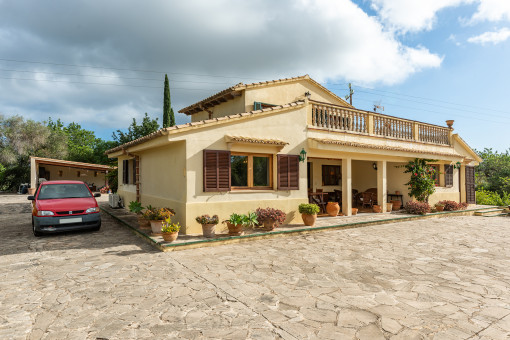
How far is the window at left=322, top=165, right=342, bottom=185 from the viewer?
15953 mm

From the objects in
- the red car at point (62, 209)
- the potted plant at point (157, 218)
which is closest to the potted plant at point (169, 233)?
the potted plant at point (157, 218)

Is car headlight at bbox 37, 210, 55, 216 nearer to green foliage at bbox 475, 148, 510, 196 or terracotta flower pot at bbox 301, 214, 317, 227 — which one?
terracotta flower pot at bbox 301, 214, 317, 227

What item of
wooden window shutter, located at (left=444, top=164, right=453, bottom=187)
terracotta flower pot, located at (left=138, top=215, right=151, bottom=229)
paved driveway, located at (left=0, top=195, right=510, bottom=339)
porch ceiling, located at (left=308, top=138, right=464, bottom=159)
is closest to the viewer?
paved driveway, located at (left=0, top=195, right=510, bottom=339)

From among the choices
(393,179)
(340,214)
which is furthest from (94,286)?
(393,179)

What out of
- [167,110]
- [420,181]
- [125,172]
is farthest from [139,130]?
[420,181]

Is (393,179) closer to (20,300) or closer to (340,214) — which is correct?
(340,214)

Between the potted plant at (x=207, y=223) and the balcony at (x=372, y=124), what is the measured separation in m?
5.83

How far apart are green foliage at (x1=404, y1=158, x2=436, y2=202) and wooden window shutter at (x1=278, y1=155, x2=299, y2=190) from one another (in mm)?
7536

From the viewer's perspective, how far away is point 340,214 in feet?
42.1

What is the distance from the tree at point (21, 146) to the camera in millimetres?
31969

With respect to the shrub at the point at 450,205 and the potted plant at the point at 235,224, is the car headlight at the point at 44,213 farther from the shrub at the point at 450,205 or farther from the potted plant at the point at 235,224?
the shrub at the point at 450,205

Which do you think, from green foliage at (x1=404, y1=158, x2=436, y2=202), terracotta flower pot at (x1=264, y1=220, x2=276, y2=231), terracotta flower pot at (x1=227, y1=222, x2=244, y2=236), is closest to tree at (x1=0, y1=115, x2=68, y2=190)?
terracotta flower pot at (x1=227, y1=222, x2=244, y2=236)

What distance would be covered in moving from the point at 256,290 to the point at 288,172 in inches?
242

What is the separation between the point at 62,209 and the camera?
8.56m
